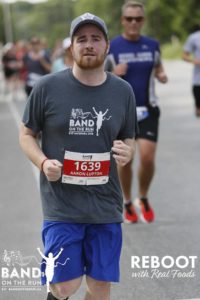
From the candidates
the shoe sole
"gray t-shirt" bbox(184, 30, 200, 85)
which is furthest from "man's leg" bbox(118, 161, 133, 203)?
"gray t-shirt" bbox(184, 30, 200, 85)

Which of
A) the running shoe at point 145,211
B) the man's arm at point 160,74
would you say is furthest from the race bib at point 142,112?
the running shoe at point 145,211

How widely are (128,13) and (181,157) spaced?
4.43 m

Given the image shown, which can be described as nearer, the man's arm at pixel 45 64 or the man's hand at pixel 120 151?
the man's hand at pixel 120 151

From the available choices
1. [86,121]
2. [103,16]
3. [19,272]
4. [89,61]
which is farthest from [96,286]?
[103,16]

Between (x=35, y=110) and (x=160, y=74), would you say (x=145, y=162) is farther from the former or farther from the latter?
(x=35, y=110)

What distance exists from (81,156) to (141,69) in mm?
3142

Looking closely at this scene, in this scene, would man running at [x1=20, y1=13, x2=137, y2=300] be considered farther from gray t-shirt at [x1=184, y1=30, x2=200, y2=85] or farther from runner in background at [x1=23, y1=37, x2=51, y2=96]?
runner in background at [x1=23, y1=37, x2=51, y2=96]

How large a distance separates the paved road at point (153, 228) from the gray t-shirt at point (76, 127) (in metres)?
1.26

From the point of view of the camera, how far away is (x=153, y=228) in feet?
23.1

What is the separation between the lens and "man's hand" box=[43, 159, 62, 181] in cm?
393

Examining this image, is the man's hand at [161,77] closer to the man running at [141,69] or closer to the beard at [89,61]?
the man running at [141,69]

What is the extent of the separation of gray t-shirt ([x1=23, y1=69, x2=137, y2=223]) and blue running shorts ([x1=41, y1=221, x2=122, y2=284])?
0.18 feet

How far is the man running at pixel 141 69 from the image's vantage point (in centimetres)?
709

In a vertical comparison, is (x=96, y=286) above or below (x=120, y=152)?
below
